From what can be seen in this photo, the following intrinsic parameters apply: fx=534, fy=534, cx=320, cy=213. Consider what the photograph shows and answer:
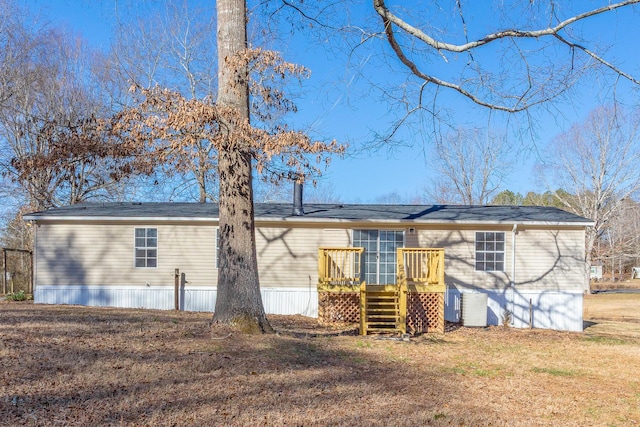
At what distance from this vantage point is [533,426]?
16.0 ft

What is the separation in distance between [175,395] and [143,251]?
1021cm

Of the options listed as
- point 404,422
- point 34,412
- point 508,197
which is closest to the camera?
point 34,412

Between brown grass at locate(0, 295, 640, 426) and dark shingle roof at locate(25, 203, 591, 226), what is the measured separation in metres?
5.35

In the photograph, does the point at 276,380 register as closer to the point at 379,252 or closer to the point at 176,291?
the point at 379,252

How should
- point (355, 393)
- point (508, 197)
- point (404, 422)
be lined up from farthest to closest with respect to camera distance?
point (508, 197)
point (355, 393)
point (404, 422)

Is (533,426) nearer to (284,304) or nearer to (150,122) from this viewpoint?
(150,122)

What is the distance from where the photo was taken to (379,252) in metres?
14.4

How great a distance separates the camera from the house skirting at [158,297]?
14.5 meters

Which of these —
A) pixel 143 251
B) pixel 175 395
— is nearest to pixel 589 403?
pixel 175 395

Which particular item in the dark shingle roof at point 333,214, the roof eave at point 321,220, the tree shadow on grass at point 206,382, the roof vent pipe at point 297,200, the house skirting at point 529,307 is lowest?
the house skirting at point 529,307

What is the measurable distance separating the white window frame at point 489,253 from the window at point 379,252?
212cm

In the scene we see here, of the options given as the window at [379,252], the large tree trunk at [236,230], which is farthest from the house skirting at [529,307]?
the large tree trunk at [236,230]

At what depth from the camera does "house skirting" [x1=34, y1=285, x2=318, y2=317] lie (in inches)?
572

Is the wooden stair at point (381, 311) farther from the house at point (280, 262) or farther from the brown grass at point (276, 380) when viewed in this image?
the house at point (280, 262)
